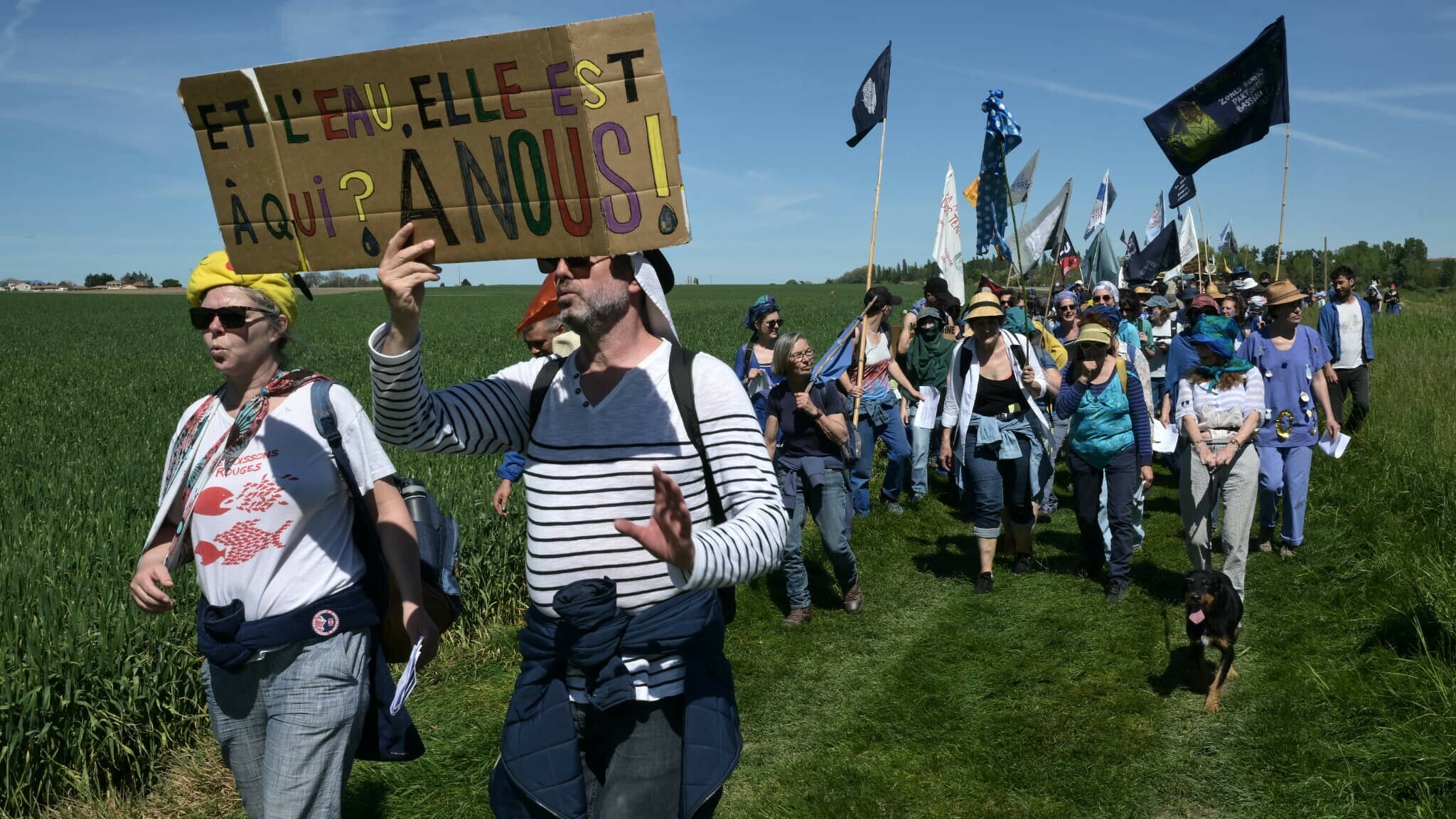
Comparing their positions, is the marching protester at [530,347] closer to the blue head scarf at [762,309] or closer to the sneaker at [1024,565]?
the blue head scarf at [762,309]

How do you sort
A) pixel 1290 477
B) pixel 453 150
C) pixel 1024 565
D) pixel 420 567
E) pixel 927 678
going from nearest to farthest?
pixel 453 150
pixel 420 567
pixel 927 678
pixel 1290 477
pixel 1024 565

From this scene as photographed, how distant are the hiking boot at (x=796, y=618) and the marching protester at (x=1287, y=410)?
144 inches

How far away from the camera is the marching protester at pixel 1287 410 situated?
25.1 feet

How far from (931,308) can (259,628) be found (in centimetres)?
820

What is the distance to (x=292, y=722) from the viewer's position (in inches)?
106

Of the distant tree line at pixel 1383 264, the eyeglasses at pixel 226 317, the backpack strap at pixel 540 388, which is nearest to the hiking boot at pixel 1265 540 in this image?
the backpack strap at pixel 540 388

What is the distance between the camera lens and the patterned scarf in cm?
275

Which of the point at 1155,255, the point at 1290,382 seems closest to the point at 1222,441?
the point at 1290,382

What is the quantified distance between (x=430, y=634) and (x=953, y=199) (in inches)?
341

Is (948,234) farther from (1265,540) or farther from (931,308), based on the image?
(1265,540)

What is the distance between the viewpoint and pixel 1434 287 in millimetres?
91812

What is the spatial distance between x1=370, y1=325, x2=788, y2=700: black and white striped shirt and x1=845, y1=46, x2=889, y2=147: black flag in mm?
6390

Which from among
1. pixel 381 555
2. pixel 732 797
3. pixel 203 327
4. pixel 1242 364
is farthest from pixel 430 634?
pixel 1242 364

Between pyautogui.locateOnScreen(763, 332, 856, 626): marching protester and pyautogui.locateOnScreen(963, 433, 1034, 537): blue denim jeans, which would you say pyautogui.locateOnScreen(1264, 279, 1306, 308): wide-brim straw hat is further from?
pyautogui.locateOnScreen(763, 332, 856, 626): marching protester
